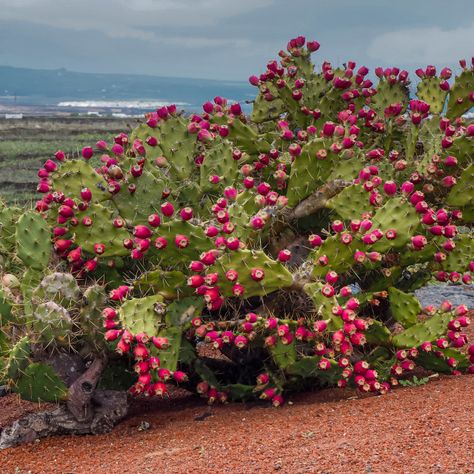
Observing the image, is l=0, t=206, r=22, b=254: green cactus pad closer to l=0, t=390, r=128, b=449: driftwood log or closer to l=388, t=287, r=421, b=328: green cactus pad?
l=0, t=390, r=128, b=449: driftwood log

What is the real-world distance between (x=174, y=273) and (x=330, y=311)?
1096 mm

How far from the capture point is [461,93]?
7.17m

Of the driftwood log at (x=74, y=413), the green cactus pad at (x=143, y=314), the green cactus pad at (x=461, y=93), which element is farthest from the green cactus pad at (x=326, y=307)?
→ the green cactus pad at (x=461, y=93)

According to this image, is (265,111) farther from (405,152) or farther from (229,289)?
(229,289)

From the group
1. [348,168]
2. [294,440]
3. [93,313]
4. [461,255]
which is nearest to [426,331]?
[461,255]

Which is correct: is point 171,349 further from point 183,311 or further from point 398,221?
point 398,221

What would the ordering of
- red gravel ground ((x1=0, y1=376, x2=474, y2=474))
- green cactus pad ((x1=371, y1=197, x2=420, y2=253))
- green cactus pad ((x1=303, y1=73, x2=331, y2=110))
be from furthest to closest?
green cactus pad ((x1=303, y1=73, x2=331, y2=110)) < green cactus pad ((x1=371, y1=197, x2=420, y2=253)) < red gravel ground ((x1=0, y1=376, x2=474, y2=474))

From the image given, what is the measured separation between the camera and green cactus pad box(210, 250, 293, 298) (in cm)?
510

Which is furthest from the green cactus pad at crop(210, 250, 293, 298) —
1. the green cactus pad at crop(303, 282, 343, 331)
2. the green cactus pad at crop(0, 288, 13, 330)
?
the green cactus pad at crop(0, 288, 13, 330)

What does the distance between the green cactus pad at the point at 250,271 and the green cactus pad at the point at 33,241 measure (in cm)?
133

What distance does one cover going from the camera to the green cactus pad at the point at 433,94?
725cm

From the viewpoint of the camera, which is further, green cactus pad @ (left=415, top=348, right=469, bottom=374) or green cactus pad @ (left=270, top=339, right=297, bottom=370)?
green cactus pad @ (left=415, top=348, right=469, bottom=374)

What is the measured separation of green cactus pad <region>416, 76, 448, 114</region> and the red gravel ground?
8.58 ft

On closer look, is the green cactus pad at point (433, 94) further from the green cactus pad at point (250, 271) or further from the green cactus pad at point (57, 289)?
the green cactus pad at point (57, 289)
